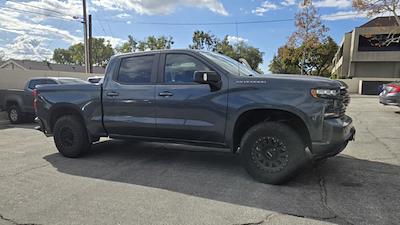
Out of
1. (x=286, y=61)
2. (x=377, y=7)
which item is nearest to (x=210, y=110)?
(x=377, y=7)

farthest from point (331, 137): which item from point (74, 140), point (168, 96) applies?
point (74, 140)

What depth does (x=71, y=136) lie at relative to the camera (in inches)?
259

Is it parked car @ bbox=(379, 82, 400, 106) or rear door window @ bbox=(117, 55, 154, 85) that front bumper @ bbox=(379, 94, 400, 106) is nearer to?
parked car @ bbox=(379, 82, 400, 106)

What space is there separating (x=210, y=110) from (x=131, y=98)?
1.52 metres

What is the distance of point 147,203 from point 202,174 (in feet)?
4.56

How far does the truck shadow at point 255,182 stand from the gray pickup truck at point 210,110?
370 millimetres

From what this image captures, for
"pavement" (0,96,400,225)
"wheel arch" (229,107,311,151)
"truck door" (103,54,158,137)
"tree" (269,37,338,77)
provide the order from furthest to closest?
1. "tree" (269,37,338,77)
2. "truck door" (103,54,158,137)
3. "wheel arch" (229,107,311,151)
4. "pavement" (0,96,400,225)

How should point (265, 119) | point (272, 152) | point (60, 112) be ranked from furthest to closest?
point (60, 112) < point (265, 119) < point (272, 152)

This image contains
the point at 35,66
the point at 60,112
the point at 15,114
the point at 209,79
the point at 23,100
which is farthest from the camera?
the point at 35,66

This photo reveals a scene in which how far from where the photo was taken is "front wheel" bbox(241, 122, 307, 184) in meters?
4.66

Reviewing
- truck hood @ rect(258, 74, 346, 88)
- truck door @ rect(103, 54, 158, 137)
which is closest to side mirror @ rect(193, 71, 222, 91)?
truck hood @ rect(258, 74, 346, 88)

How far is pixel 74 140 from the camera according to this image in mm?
6516

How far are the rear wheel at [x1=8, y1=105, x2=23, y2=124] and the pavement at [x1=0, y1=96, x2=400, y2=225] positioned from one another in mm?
6285

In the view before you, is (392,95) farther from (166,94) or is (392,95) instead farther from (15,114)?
(15,114)
